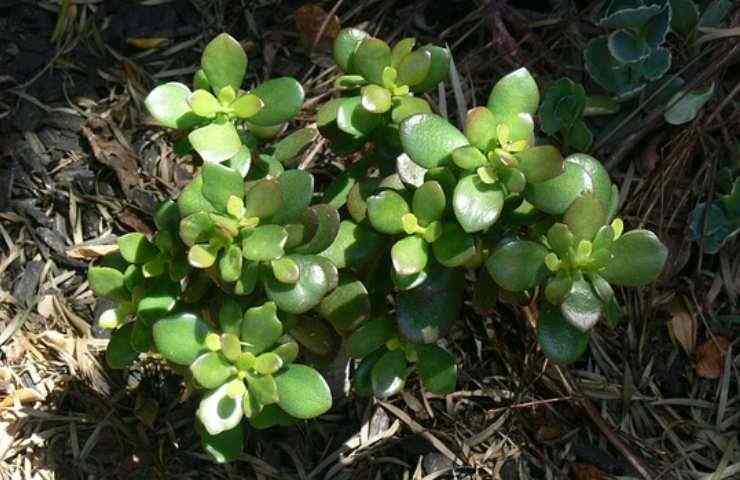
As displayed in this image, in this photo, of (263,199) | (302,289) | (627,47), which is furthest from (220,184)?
(627,47)

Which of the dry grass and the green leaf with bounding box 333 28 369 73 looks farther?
the dry grass

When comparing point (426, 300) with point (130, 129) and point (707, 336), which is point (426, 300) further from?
point (130, 129)

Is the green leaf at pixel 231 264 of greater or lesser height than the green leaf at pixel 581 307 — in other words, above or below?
above

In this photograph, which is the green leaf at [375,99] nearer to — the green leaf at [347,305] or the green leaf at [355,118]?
the green leaf at [355,118]

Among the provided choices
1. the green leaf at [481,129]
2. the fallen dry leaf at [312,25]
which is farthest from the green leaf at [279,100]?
the fallen dry leaf at [312,25]

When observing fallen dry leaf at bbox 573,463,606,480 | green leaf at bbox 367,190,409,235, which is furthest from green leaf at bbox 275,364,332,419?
fallen dry leaf at bbox 573,463,606,480

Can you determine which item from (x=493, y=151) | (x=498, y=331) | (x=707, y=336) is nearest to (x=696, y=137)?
(x=707, y=336)

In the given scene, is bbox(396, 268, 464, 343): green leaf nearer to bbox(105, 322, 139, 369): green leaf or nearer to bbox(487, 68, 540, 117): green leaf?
bbox(487, 68, 540, 117): green leaf
